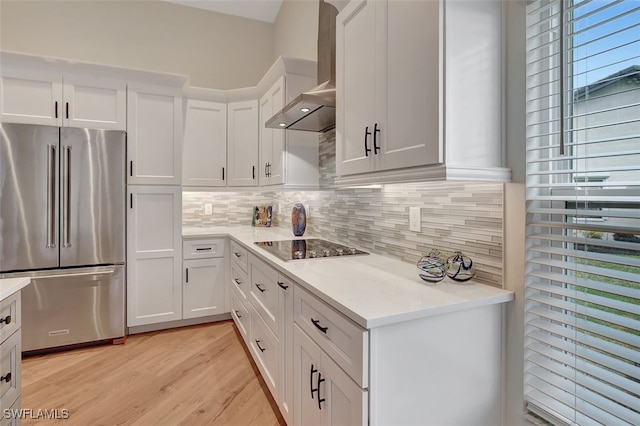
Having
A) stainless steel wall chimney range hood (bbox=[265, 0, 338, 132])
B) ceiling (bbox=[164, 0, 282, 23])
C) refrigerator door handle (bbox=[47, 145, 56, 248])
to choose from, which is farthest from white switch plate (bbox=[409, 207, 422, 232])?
ceiling (bbox=[164, 0, 282, 23])

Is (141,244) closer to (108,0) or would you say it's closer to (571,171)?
(108,0)

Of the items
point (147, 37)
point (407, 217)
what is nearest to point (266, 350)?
point (407, 217)

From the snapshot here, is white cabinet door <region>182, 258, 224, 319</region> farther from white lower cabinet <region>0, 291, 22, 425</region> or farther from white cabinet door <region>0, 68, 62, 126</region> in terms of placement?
white lower cabinet <region>0, 291, 22, 425</region>

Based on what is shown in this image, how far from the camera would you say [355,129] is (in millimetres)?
1621

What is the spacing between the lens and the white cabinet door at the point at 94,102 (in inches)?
107

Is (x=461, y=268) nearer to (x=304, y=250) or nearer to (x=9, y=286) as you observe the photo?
(x=304, y=250)

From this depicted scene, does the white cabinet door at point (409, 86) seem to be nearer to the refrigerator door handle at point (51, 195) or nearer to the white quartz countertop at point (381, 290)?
the white quartz countertop at point (381, 290)

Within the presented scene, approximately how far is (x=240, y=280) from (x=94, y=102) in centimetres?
193

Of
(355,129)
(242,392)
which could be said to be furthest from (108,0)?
(242,392)

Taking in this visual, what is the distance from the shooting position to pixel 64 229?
8.63ft

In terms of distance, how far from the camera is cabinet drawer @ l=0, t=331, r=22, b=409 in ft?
4.16

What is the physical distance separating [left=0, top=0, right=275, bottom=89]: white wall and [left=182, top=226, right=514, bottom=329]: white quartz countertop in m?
3.05

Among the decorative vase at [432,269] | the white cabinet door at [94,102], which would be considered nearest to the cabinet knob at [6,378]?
the decorative vase at [432,269]

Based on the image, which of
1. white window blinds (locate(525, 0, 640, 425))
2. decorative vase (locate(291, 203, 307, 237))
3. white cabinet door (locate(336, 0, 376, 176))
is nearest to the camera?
white window blinds (locate(525, 0, 640, 425))
